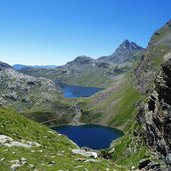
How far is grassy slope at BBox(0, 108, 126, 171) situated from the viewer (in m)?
34.2

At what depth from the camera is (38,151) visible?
130ft

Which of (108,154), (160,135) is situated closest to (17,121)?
(160,135)

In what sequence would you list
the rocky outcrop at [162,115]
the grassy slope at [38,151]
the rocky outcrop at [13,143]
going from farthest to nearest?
1. the rocky outcrop at [162,115]
2. the rocky outcrop at [13,143]
3. the grassy slope at [38,151]

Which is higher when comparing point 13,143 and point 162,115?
point 162,115

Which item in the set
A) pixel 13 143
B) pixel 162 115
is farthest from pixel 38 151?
pixel 162 115

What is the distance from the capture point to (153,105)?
7100cm

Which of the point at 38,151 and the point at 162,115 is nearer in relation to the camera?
the point at 38,151

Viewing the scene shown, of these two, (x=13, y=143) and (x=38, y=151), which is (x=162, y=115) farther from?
(x=13, y=143)

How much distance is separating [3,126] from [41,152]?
11.9 metres

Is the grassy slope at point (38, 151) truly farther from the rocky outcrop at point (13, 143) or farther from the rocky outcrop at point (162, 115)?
the rocky outcrop at point (162, 115)

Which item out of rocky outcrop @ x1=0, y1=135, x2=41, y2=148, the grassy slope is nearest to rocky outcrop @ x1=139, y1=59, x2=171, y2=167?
the grassy slope

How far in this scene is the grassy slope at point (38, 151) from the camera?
34.2 metres

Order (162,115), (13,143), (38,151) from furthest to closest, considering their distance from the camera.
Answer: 1. (162,115)
2. (13,143)
3. (38,151)

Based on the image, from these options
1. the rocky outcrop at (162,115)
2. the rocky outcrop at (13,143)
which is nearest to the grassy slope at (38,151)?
the rocky outcrop at (13,143)
